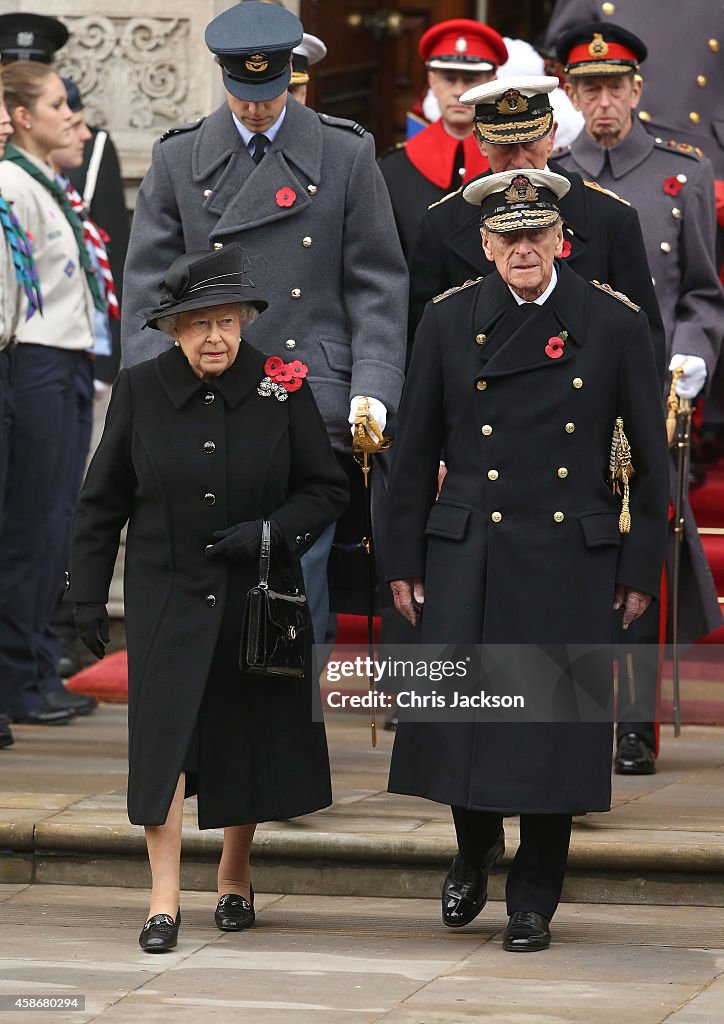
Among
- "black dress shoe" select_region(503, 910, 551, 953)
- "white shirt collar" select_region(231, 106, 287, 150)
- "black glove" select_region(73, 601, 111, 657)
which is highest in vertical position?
"white shirt collar" select_region(231, 106, 287, 150)

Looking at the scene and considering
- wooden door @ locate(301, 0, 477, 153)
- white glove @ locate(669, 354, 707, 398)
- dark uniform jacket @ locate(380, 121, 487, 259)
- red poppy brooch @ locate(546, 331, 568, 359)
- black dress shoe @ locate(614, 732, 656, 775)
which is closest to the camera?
red poppy brooch @ locate(546, 331, 568, 359)

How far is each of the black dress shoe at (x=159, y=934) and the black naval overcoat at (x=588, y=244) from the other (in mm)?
1991

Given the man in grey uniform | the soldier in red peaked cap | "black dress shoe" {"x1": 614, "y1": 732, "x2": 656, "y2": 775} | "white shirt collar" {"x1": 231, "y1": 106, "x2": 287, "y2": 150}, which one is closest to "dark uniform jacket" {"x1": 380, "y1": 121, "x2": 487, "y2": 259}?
the soldier in red peaked cap

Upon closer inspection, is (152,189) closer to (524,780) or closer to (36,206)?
(36,206)

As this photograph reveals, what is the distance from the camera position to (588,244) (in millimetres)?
6312

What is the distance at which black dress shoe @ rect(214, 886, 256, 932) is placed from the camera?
5.60 m

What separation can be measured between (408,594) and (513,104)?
1299mm

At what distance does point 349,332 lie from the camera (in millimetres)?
6434

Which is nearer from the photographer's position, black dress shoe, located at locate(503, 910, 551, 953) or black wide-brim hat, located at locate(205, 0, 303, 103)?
black dress shoe, located at locate(503, 910, 551, 953)

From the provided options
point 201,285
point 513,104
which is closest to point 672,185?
point 513,104

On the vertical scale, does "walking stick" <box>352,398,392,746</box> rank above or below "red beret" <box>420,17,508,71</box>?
below

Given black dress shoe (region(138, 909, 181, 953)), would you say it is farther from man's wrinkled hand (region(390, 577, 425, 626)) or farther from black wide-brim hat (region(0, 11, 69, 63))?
black wide-brim hat (region(0, 11, 69, 63))

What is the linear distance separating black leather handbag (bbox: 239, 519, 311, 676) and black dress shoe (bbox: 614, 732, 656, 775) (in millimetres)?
1789

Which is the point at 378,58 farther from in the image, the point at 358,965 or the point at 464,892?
the point at 358,965
